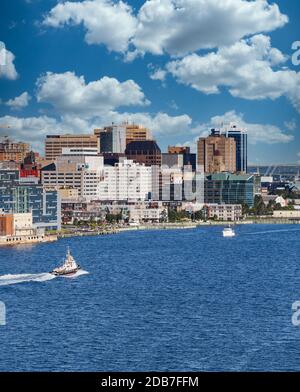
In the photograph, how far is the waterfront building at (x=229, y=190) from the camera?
25.5 m

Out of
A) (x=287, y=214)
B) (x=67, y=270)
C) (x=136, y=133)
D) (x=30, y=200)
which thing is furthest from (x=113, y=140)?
(x=67, y=270)

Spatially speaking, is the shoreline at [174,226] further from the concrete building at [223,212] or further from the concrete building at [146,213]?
the concrete building at [146,213]

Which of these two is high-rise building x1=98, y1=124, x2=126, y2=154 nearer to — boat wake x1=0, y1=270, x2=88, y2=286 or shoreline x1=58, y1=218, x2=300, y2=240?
shoreline x1=58, y1=218, x2=300, y2=240

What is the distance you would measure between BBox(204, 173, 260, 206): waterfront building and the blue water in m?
15.0

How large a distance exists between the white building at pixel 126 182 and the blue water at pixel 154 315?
43.5 ft

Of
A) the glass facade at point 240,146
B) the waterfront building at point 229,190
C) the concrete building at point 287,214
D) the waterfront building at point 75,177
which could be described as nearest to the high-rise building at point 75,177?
the waterfront building at point 75,177

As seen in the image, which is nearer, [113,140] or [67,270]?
[67,270]

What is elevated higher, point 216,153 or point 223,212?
point 216,153

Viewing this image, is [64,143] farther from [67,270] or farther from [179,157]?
[67,270]

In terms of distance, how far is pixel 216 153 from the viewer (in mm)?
30578

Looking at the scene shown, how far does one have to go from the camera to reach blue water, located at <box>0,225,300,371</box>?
4559 millimetres

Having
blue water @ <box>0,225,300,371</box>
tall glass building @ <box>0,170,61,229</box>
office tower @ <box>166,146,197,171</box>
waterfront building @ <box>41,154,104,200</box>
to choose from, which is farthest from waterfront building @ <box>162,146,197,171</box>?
blue water @ <box>0,225,300,371</box>

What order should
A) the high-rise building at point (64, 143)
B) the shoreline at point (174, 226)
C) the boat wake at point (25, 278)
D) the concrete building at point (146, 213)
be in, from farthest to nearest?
the high-rise building at point (64, 143) → the concrete building at point (146, 213) → the shoreline at point (174, 226) → the boat wake at point (25, 278)

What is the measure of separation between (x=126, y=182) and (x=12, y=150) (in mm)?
3413
